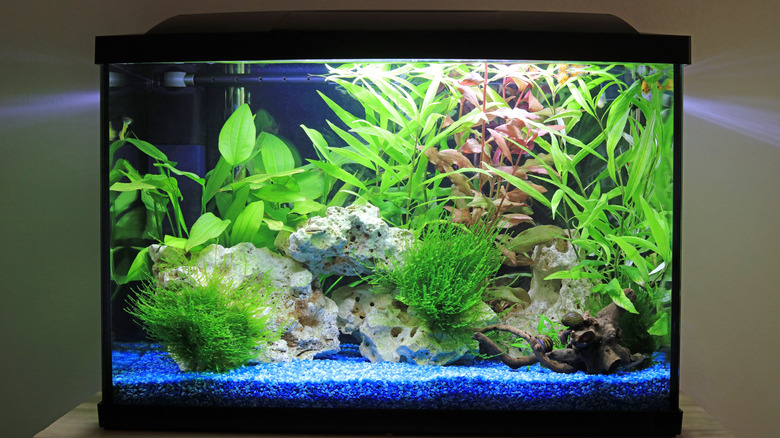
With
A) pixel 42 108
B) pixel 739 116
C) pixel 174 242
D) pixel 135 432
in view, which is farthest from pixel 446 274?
pixel 42 108

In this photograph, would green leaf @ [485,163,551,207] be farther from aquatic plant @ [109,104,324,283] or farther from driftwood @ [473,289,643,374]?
aquatic plant @ [109,104,324,283]

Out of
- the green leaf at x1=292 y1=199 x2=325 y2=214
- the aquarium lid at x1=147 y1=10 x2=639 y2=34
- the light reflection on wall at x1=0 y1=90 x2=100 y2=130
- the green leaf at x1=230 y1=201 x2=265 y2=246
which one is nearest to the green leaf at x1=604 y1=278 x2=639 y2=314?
the aquarium lid at x1=147 y1=10 x2=639 y2=34

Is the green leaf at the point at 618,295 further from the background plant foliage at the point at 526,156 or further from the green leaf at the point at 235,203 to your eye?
the green leaf at the point at 235,203

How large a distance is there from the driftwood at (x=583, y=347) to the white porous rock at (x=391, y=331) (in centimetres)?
5

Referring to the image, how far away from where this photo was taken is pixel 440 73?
1110mm

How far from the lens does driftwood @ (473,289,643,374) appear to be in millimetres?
1086

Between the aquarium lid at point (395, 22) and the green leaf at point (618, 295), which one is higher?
the aquarium lid at point (395, 22)

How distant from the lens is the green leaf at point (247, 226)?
3.82 ft

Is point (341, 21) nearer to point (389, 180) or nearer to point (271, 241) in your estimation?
point (389, 180)

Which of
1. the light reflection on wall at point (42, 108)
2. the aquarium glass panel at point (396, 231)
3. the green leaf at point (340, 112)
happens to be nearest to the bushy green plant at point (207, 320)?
the aquarium glass panel at point (396, 231)

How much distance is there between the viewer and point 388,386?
43.3 inches

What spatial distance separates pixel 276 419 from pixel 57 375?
0.91m

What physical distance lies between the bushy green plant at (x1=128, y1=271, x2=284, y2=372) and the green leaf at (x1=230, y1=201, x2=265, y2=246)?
Result: 0.28ft

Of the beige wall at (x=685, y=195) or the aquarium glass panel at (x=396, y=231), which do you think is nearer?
the aquarium glass panel at (x=396, y=231)
